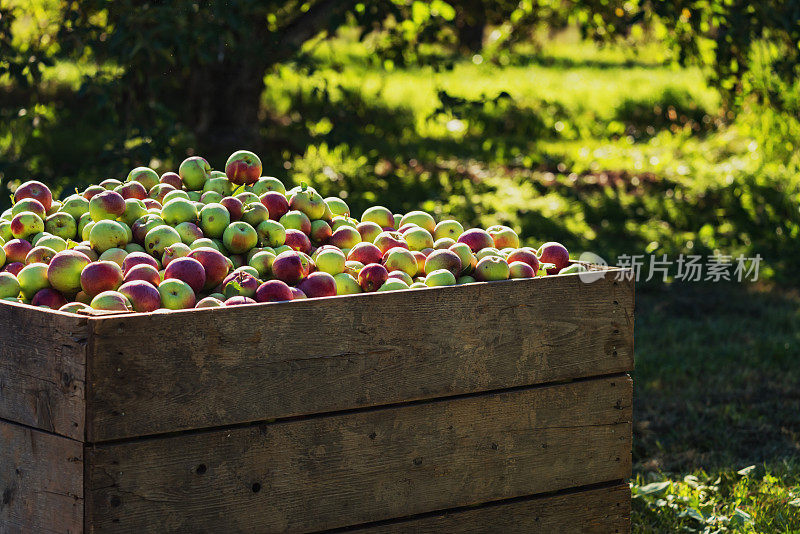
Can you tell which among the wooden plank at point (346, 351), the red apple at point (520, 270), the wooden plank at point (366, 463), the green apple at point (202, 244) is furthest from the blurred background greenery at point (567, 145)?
the green apple at point (202, 244)

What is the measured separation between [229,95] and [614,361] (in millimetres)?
5811

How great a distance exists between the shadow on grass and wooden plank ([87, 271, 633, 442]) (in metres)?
1.40

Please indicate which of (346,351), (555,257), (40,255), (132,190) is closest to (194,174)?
(132,190)

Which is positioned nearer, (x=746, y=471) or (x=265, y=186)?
(x=265, y=186)

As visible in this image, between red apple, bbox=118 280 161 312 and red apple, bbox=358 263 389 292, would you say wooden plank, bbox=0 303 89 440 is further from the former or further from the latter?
red apple, bbox=358 263 389 292

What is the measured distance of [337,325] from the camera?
2.00 m

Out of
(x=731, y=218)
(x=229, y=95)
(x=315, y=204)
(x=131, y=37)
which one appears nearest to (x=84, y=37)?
(x=131, y=37)

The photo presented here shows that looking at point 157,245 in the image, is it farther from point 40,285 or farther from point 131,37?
point 131,37

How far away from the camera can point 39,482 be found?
187 centimetres

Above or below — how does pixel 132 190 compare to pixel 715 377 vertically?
above

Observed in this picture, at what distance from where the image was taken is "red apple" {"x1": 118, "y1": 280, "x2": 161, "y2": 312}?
1.94 metres

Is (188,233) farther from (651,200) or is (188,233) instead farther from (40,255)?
(651,200)

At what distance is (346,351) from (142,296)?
1.45 ft

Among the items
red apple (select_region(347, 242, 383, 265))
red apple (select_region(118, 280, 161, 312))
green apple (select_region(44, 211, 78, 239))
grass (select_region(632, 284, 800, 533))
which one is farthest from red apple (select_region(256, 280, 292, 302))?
grass (select_region(632, 284, 800, 533))
